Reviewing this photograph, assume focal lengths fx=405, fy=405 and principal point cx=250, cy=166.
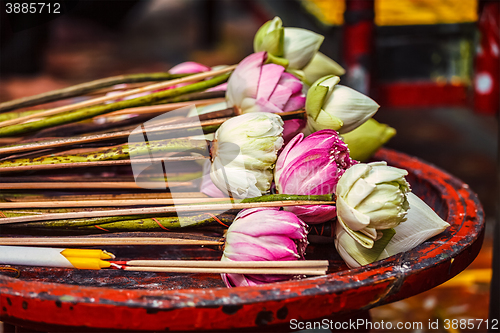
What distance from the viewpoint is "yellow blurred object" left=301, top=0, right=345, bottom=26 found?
1.81 meters

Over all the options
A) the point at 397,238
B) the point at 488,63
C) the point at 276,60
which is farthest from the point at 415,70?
the point at 397,238

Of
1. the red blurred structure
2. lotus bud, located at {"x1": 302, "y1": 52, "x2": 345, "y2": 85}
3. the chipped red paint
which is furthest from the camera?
the red blurred structure

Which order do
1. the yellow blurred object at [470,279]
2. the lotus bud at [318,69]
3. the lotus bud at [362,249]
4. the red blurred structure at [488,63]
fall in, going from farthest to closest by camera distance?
1. the yellow blurred object at [470,279]
2. the red blurred structure at [488,63]
3. the lotus bud at [318,69]
4. the lotus bud at [362,249]

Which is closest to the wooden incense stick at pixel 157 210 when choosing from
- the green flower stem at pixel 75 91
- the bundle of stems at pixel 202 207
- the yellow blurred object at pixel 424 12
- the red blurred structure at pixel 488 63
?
the bundle of stems at pixel 202 207

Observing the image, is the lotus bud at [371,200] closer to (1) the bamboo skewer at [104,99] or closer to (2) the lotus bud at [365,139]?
(2) the lotus bud at [365,139]

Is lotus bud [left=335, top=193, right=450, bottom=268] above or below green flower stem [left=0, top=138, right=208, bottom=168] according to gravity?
below

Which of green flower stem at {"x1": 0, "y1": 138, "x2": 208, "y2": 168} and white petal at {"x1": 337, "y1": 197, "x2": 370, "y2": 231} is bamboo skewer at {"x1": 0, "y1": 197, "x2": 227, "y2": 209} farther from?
white petal at {"x1": 337, "y1": 197, "x2": 370, "y2": 231}

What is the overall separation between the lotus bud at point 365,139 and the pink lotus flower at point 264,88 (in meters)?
0.14

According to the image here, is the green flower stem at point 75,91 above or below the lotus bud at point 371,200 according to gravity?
above

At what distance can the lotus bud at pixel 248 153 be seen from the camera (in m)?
0.52

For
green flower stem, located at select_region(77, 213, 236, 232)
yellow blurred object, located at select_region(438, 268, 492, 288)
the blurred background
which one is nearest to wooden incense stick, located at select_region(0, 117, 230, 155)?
green flower stem, located at select_region(77, 213, 236, 232)

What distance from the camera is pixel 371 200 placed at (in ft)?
1.50

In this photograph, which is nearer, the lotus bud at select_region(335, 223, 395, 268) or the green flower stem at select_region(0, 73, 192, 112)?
the lotus bud at select_region(335, 223, 395, 268)

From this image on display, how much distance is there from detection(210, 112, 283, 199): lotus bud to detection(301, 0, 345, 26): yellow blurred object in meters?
1.36
